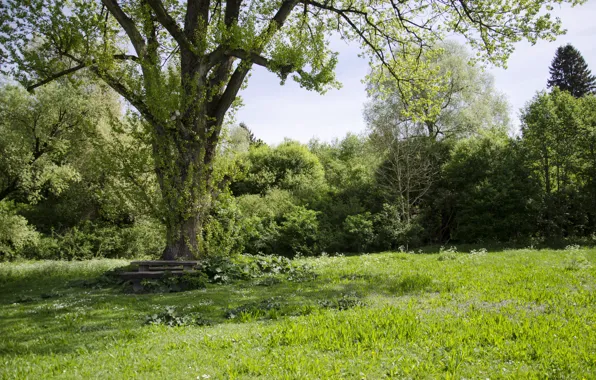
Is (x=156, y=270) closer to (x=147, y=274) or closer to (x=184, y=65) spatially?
(x=147, y=274)

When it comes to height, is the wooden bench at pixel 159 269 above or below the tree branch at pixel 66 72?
below

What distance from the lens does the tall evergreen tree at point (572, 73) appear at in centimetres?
4578

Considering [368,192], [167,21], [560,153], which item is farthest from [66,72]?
[560,153]

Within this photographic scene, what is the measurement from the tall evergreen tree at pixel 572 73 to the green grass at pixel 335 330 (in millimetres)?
44800

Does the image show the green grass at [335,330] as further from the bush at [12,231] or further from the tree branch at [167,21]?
the bush at [12,231]

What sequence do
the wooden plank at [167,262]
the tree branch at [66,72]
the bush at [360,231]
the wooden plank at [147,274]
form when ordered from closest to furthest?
1. the wooden plank at [147,274]
2. the wooden plank at [167,262]
3. the tree branch at [66,72]
4. the bush at [360,231]

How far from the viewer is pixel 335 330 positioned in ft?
18.4

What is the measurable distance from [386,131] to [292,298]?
17.7m

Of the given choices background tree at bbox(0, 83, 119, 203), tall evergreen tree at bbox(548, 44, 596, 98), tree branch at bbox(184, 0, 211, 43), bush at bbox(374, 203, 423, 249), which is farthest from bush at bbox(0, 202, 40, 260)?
tall evergreen tree at bbox(548, 44, 596, 98)

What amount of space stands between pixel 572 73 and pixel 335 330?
52754 millimetres

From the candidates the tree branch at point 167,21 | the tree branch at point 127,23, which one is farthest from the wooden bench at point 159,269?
the tree branch at point 127,23

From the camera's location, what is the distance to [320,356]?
15.9 ft

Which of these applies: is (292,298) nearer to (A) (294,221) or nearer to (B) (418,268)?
(B) (418,268)

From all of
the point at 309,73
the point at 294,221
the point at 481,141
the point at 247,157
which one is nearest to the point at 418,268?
the point at 309,73
